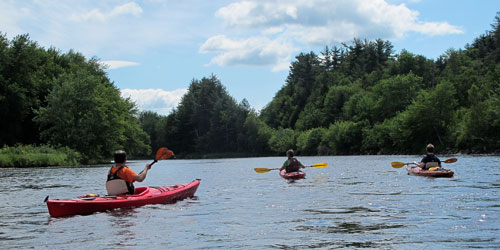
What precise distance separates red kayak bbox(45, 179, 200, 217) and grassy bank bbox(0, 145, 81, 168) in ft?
82.3

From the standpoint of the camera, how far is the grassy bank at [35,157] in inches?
1344

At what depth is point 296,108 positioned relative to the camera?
107938 millimetres

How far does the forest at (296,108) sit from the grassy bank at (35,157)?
7.77 ft

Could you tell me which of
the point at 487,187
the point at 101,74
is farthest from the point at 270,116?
the point at 487,187

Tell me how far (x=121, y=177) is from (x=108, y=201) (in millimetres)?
734

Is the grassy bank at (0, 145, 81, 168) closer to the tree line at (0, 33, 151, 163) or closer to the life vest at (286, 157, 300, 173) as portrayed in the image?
the tree line at (0, 33, 151, 163)

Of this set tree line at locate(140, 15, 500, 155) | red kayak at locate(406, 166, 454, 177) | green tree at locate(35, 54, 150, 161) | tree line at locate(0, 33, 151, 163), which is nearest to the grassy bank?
tree line at locate(0, 33, 151, 163)

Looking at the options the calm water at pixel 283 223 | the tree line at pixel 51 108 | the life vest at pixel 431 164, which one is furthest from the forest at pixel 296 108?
the calm water at pixel 283 223

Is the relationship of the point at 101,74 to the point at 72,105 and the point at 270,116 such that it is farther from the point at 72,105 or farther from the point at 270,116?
the point at 270,116

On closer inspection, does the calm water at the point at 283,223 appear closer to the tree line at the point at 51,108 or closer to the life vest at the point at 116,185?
the life vest at the point at 116,185

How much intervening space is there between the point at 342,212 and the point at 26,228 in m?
5.64

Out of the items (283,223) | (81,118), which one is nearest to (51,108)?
(81,118)

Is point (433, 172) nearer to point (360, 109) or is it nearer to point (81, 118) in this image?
point (81, 118)

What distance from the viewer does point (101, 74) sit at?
59625mm
